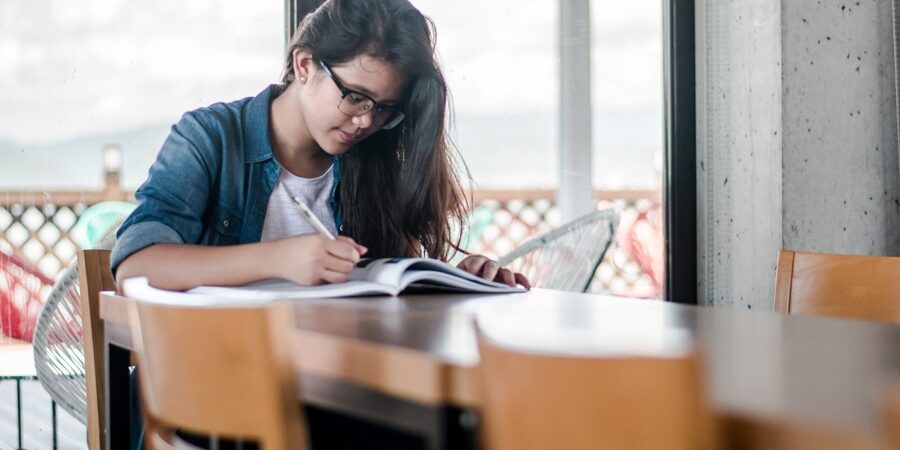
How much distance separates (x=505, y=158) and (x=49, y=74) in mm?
1195

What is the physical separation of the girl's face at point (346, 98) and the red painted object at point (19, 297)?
32.3 inches

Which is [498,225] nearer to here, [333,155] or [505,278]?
[333,155]

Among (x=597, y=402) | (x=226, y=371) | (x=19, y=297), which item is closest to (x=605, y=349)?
(x=597, y=402)

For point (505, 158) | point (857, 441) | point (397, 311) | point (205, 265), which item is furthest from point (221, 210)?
point (857, 441)

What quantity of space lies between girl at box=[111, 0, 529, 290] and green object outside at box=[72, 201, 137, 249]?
1.92ft

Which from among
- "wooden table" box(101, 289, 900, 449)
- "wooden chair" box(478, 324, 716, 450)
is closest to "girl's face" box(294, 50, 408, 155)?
"wooden table" box(101, 289, 900, 449)

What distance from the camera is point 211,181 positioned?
1.73 metres

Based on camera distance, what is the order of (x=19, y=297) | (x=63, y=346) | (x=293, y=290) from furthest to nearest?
(x=19, y=297) < (x=63, y=346) < (x=293, y=290)

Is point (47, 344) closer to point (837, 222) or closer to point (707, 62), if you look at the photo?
point (707, 62)

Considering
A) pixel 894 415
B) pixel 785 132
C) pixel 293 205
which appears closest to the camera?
pixel 894 415

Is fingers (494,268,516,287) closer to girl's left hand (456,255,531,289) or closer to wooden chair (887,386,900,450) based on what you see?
girl's left hand (456,255,531,289)

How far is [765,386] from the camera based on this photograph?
66 centimetres

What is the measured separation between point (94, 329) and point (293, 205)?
44 cm

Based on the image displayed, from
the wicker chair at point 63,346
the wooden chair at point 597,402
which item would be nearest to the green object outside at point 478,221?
the wicker chair at point 63,346
